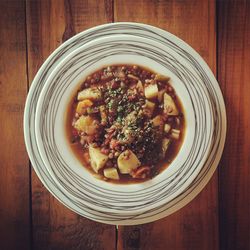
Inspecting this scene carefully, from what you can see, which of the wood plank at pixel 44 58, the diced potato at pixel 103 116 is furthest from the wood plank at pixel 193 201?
the diced potato at pixel 103 116

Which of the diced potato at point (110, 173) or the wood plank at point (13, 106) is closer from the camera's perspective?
the diced potato at point (110, 173)

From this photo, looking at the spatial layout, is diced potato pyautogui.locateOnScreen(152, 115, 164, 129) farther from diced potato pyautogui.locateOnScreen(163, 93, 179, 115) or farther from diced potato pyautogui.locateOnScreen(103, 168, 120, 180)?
diced potato pyautogui.locateOnScreen(103, 168, 120, 180)

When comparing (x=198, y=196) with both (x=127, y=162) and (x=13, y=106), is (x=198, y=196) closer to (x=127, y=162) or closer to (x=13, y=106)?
(x=127, y=162)

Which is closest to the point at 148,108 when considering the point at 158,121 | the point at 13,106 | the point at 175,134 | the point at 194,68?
the point at 158,121

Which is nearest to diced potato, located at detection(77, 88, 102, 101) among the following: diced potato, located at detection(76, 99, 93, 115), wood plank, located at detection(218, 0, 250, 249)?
diced potato, located at detection(76, 99, 93, 115)

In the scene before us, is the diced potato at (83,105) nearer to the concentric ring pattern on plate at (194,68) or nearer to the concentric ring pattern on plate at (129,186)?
the concentric ring pattern on plate at (129,186)

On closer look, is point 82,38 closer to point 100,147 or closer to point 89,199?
point 100,147
